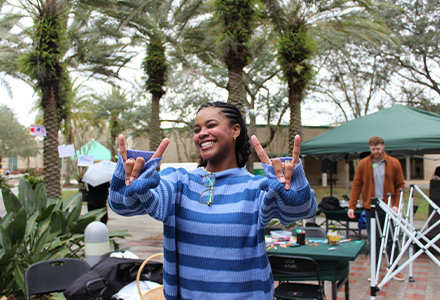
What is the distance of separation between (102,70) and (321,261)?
45.1ft

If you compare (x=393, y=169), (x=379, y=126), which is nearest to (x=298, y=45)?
(x=379, y=126)

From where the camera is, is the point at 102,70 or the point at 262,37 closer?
the point at 262,37

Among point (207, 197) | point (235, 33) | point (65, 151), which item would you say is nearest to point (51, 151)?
point (65, 151)

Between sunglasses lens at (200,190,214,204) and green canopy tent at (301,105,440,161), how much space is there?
6402 millimetres

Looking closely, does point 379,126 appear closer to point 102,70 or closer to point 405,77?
point 102,70

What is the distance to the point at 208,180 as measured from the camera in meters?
1.69

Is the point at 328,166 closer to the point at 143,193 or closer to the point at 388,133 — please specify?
the point at 388,133

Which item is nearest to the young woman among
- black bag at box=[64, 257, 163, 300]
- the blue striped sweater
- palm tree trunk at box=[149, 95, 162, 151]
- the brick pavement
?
the blue striped sweater

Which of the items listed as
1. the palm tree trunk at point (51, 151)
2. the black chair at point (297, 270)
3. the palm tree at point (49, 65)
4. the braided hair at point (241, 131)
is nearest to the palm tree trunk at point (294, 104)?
the palm tree at point (49, 65)

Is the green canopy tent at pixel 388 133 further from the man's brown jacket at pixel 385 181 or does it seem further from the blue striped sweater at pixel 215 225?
the blue striped sweater at pixel 215 225

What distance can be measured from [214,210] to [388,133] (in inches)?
270

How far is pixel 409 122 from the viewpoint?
25.0ft

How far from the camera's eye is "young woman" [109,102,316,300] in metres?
1.43

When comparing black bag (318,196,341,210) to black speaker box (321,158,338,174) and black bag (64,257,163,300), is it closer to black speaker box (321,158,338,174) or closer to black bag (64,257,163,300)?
black speaker box (321,158,338,174)
